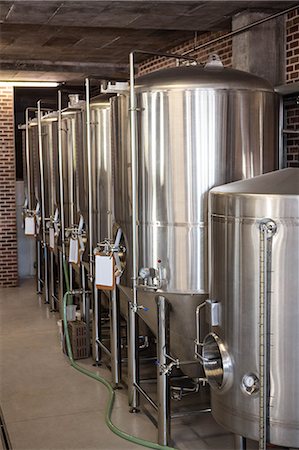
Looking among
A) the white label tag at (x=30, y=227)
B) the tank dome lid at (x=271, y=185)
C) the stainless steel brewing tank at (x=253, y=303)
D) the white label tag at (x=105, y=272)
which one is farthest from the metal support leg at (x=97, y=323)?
the white label tag at (x=30, y=227)

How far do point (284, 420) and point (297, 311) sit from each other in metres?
0.57

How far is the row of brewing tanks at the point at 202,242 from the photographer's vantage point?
3355 mm

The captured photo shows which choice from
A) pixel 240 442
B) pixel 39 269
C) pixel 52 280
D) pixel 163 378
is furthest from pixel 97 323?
pixel 39 269

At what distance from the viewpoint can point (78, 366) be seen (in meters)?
6.01

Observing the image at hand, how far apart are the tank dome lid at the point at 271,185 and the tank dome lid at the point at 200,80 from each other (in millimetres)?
786

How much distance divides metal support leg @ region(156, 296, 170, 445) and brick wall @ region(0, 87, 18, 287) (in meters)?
6.16

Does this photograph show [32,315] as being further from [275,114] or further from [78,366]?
[275,114]

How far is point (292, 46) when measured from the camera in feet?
16.8

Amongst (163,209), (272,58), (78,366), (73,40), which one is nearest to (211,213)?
(163,209)

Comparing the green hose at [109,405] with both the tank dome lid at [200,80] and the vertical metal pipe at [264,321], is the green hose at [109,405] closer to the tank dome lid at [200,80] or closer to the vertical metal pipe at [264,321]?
the vertical metal pipe at [264,321]

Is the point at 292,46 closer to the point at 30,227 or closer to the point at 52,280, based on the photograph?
the point at 52,280

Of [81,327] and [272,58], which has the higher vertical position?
[272,58]

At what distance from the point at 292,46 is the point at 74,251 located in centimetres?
289

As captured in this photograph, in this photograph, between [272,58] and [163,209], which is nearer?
[163,209]
